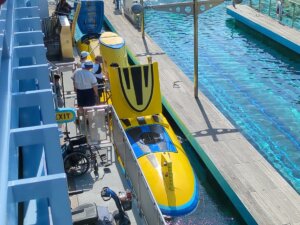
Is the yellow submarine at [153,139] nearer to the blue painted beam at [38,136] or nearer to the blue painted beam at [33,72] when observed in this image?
the blue painted beam at [33,72]

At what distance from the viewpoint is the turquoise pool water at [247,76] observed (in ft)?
44.4

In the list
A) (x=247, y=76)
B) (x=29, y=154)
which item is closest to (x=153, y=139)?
(x=29, y=154)

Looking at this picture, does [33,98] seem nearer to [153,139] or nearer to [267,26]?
[153,139]

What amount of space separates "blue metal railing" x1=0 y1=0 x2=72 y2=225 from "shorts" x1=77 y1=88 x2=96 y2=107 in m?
5.40

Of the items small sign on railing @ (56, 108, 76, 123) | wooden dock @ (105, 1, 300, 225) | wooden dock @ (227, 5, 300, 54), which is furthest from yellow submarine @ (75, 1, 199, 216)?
wooden dock @ (227, 5, 300, 54)

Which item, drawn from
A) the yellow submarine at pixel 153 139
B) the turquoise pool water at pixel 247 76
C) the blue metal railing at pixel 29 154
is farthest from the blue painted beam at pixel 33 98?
the turquoise pool water at pixel 247 76

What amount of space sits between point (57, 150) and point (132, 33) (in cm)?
1975

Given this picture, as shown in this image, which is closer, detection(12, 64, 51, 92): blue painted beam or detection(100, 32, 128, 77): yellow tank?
detection(12, 64, 51, 92): blue painted beam

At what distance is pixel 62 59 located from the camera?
17.8 m

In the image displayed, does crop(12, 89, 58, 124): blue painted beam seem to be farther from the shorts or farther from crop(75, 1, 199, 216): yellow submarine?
the shorts

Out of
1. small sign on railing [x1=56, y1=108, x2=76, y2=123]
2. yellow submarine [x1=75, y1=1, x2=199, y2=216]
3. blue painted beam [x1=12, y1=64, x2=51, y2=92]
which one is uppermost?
blue painted beam [x1=12, y1=64, x2=51, y2=92]

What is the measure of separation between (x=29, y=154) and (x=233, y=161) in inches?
286

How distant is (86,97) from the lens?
1106 cm

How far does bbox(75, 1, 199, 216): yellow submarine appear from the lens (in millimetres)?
9547
